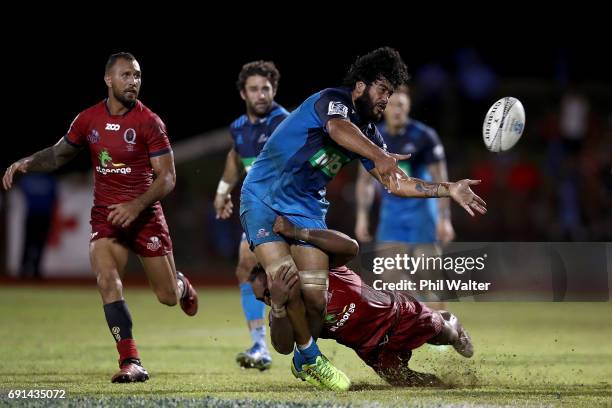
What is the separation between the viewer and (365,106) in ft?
23.7

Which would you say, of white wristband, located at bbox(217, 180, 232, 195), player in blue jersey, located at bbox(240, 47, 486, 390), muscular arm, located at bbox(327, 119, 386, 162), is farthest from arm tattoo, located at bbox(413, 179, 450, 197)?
white wristband, located at bbox(217, 180, 232, 195)

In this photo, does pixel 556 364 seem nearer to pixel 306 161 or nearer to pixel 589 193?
pixel 306 161

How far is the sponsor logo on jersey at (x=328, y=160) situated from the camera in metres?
7.23

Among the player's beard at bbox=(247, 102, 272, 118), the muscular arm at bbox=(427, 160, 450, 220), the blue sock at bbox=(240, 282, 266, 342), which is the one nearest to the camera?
the blue sock at bbox=(240, 282, 266, 342)

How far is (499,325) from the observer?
12750 mm

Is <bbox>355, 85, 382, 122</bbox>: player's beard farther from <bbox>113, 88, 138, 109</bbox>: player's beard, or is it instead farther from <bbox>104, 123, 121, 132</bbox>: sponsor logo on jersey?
<bbox>104, 123, 121, 132</bbox>: sponsor logo on jersey

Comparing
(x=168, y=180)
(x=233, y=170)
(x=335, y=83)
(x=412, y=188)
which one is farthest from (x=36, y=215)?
(x=412, y=188)

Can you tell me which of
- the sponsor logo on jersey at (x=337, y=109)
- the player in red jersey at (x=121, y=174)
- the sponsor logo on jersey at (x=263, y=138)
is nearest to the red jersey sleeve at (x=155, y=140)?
the player in red jersey at (x=121, y=174)

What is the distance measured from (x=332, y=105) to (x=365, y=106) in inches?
12.3

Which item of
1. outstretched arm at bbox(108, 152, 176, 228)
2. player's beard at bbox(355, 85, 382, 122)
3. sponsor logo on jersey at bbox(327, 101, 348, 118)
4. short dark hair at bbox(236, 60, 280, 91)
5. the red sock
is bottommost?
the red sock

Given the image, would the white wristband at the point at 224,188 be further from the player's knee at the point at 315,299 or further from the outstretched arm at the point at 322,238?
the player's knee at the point at 315,299

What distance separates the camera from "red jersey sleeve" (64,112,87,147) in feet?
27.2

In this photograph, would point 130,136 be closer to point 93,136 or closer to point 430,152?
point 93,136

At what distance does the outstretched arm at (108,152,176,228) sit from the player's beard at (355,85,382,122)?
1.72 m
